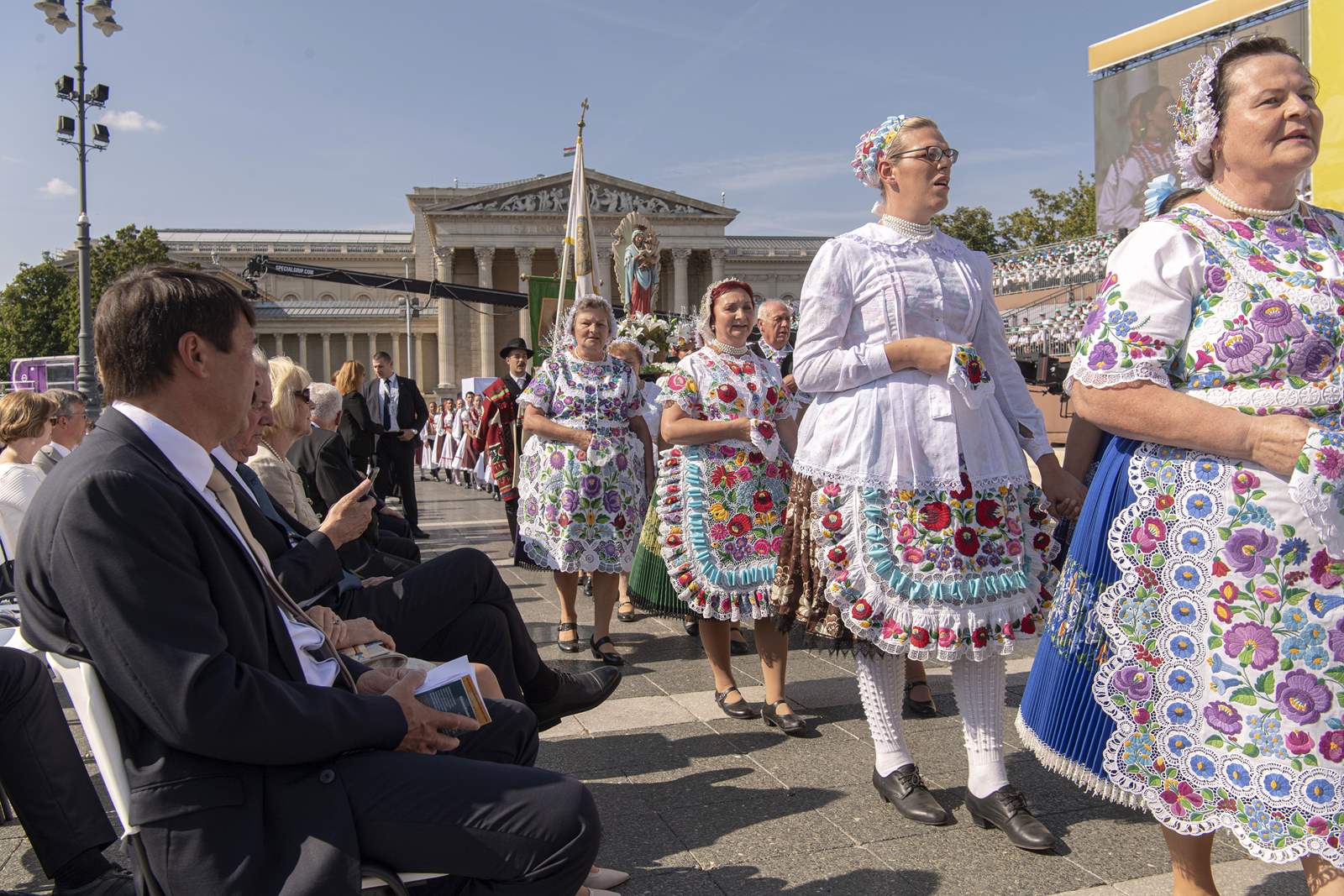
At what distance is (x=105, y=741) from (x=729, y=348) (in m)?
3.14

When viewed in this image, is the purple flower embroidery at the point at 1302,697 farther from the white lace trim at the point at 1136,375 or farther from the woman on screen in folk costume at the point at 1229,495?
the white lace trim at the point at 1136,375

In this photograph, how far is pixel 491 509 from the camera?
14.4 metres

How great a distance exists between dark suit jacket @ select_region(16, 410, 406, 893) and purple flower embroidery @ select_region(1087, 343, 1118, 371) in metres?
1.64

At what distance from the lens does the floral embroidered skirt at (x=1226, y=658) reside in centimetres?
192

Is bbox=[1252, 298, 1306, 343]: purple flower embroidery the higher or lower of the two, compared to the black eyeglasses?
lower

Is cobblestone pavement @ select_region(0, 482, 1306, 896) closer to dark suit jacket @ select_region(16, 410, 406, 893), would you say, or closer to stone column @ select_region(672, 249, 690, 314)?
dark suit jacket @ select_region(16, 410, 406, 893)

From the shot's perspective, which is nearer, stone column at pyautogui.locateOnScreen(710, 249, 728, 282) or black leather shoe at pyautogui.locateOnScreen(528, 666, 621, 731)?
black leather shoe at pyautogui.locateOnScreen(528, 666, 621, 731)

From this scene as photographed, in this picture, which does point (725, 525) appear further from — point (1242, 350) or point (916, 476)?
point (1242, 350)

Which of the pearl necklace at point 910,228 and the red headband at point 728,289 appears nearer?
the pearl necklace at point 910,228

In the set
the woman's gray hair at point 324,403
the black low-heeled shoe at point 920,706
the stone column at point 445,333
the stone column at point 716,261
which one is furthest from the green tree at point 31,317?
the black low-heeled shoe at point 920,706

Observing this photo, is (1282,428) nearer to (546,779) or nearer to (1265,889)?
(1265,889)

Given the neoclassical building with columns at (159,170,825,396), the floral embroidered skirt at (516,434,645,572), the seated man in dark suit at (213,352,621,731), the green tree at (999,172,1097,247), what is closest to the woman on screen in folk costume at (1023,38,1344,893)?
the seated man in dark suit at (213,352,621,731)

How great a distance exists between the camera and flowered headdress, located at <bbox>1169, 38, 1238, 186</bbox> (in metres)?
2.20

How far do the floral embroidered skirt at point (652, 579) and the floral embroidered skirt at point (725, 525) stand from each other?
0.81 metres
